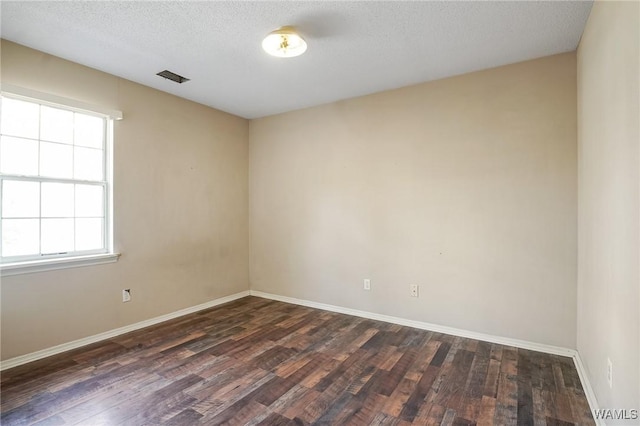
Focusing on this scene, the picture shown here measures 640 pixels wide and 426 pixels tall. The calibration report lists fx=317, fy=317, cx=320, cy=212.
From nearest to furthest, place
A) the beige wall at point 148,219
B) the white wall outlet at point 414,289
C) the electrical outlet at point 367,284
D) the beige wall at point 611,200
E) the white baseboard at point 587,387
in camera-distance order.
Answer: the beige wall at point 611,200
the white baseboard at point 587,387
the beige wall at point 148,219
the white wall outlet at point 414,289
the electrical outlet at point 367,284

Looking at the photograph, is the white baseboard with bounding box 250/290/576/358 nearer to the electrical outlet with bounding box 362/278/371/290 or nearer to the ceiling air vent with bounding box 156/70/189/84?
the electrical outlet with bounding box 362/278/371/290

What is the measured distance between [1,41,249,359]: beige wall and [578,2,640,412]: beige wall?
373 cm

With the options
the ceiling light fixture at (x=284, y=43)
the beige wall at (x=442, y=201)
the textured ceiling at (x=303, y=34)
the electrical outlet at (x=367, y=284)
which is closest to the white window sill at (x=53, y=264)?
the textured ceiling at (x=303, y=34)

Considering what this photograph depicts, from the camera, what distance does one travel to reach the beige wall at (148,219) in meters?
2.58

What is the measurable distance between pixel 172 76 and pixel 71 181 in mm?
1335

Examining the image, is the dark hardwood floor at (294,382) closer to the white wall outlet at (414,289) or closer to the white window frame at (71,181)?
the white wall outlet at (414,289)

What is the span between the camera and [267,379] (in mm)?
2279

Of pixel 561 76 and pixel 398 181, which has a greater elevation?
pixel 561 76

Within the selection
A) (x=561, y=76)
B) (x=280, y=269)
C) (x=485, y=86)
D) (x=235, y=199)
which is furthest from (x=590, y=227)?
(x=235, y=199)

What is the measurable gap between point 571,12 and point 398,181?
183cm

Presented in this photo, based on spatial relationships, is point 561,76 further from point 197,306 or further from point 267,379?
point 197,306

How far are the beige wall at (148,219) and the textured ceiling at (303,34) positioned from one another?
0.26 meters

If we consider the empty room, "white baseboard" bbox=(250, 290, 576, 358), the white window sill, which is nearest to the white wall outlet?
the empty room

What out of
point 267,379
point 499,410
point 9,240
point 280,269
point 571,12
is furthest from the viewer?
point 280,269
